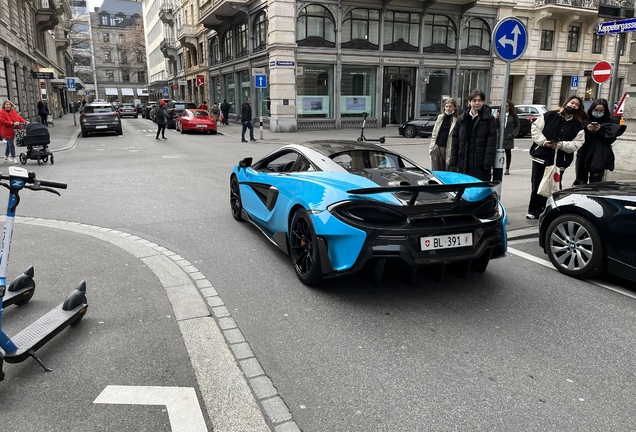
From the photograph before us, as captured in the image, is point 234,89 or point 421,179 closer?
point 421,179

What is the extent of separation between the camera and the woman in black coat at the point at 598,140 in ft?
23.3

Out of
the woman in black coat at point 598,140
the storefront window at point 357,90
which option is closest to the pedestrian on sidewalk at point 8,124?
the woman in black coat at point 598,140

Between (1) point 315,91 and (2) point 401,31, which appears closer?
(1) point 315,91

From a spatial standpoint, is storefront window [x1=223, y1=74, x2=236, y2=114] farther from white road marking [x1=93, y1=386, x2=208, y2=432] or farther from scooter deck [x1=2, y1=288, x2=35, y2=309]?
white road marking [x1=93, y1=386, x2=208, y2=432]

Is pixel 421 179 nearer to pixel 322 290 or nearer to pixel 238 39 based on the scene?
pixel 322 290

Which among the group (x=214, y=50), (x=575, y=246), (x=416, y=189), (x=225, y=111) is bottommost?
(x=575, y=246)

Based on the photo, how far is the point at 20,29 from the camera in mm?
32375

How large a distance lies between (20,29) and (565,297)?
3777 cm

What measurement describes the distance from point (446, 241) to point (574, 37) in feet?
124

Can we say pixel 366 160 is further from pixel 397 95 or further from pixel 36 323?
pixel 397 95

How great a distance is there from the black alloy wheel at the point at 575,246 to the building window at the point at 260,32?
25834mm

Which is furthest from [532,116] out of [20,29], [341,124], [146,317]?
[20,29]

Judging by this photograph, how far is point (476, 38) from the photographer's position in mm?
31297

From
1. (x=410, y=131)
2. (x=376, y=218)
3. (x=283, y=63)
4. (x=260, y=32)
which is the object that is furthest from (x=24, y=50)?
(x=376, y=218)
